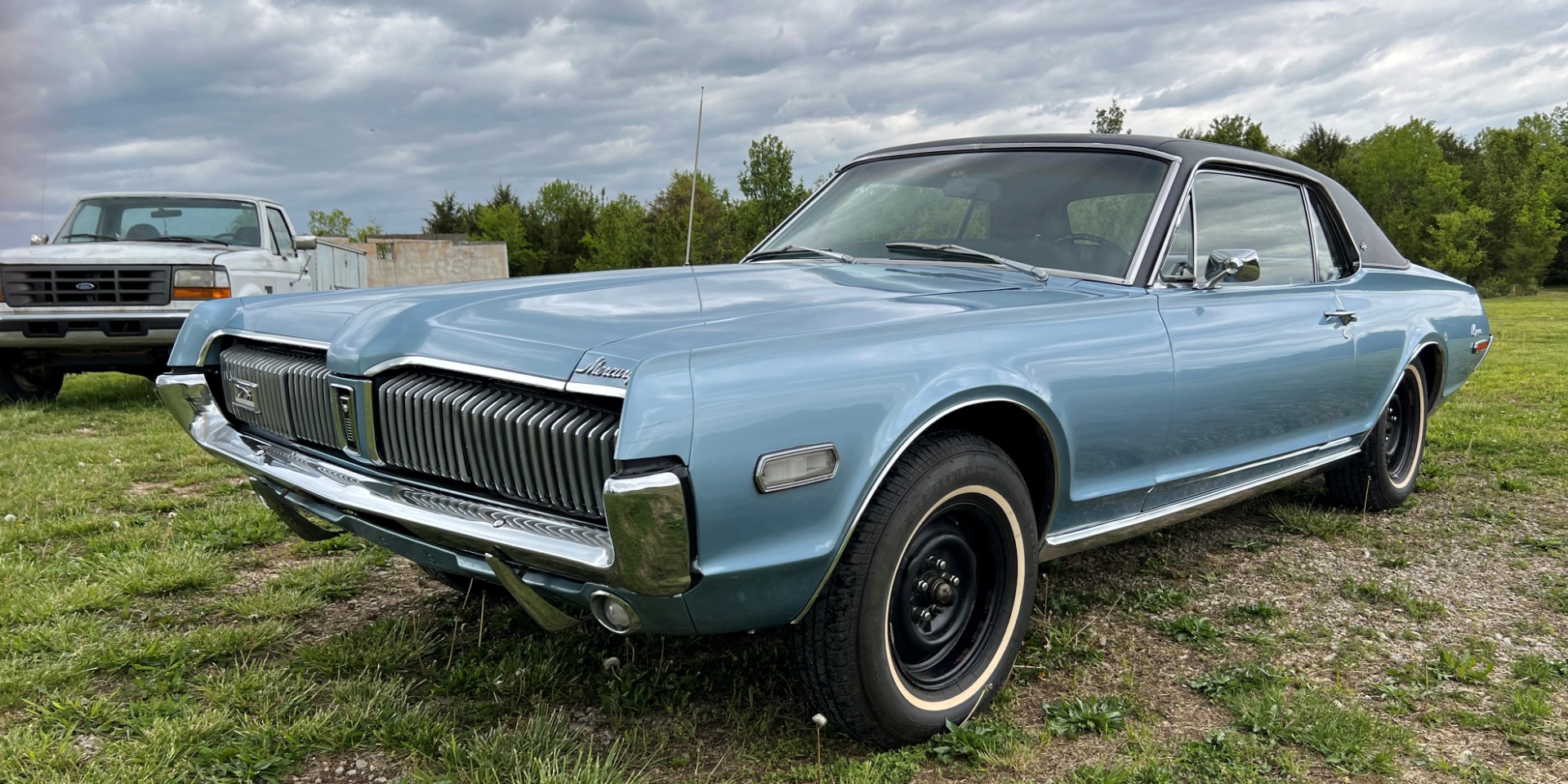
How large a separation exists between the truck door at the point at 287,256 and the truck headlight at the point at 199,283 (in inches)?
20.1

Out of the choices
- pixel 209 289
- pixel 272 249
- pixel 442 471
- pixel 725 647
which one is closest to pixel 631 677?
pixel 725 647

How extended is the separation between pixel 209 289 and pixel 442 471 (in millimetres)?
6300

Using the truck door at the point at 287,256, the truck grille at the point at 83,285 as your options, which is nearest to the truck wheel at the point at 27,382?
the truck grille at the point at 83,285

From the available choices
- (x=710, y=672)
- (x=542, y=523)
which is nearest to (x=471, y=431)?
(x=542, y=523)

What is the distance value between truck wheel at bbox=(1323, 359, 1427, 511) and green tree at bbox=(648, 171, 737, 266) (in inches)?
1376

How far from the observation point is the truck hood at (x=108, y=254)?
23.5 feet

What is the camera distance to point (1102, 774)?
2189 millimetres

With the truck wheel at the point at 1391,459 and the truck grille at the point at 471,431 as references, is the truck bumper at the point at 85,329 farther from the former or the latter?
the truck wheel at the point at 1391,459

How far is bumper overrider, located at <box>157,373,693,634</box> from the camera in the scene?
1760 mm

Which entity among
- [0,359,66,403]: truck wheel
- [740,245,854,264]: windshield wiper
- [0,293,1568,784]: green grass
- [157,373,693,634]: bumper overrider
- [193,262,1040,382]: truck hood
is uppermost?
[740,245,854,264]: windshield wiper

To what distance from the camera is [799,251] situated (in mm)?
3670

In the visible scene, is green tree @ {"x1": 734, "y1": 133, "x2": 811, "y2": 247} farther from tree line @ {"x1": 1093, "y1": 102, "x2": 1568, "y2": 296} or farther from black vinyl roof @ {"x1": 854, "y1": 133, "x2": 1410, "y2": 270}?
black vinyl roof @ {"x1": 854, "y1": 133, "x2": 1410, "y2": 270}

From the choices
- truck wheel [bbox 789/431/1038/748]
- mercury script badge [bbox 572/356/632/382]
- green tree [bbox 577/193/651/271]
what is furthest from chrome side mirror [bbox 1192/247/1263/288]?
green tree [bbox 577/193/651/271]

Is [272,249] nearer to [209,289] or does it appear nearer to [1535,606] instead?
[209,289]
